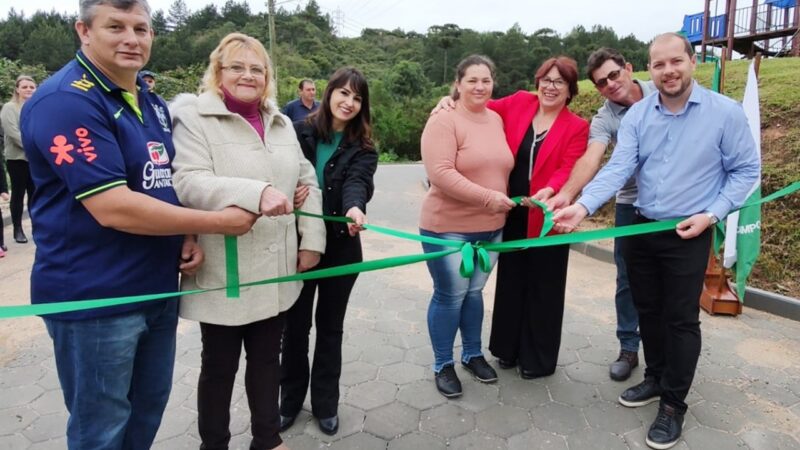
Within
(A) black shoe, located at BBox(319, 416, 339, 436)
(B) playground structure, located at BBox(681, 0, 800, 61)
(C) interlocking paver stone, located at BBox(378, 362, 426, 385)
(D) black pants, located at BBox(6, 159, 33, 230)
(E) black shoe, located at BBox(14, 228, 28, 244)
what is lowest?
(C) interlocking paver stone, located at BBox(378, 362, 426, 385)

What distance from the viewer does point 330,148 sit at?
262cm

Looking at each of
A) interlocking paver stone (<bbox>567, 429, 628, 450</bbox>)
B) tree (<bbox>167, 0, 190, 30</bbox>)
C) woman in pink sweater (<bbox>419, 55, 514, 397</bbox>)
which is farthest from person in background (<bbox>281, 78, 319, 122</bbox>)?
tree (<bbox>167, 0, 190, 30</bbox>)

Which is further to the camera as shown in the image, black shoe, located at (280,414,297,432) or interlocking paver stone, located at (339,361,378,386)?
interlocking paver stone, located at (339,361,378,386)

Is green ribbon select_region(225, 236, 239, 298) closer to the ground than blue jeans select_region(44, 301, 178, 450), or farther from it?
farther from it

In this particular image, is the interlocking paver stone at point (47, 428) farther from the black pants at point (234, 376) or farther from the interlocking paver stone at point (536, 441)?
the interlocking paver stone at point (536, 441)

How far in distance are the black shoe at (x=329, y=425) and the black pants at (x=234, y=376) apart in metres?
0.40

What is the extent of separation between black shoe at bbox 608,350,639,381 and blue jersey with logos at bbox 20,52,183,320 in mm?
Result: 2817

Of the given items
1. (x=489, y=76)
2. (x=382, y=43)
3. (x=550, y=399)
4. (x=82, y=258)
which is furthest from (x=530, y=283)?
(x=382, y=43)

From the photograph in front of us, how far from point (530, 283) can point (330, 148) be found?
59.2 inches

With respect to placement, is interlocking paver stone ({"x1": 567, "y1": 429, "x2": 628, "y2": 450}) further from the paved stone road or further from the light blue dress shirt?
the light blue dress shirt

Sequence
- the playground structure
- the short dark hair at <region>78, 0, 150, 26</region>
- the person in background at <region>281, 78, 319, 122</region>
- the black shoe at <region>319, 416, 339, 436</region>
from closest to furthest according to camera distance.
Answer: the short dark hair at <region>78, 0, 150, 26</region> < the black shoe at <region>319, 416, 339, 436</region> < the person in background at <region>281, 78, 319, 122</region> < the playground structure

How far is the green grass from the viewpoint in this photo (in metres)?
5.11

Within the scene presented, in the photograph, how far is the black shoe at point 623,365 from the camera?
3.40 metres

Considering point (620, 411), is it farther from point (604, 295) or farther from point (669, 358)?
point (604, 295)
